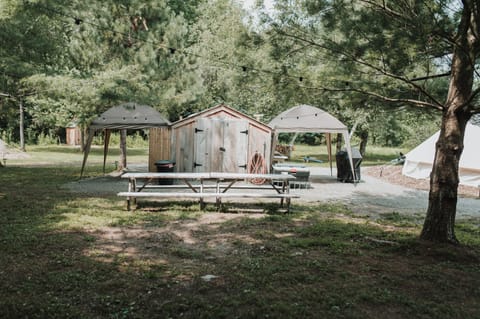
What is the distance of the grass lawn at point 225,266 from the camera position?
11.5 ft

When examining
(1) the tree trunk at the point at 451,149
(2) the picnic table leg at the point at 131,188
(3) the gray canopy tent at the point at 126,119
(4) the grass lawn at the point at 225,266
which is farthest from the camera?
(3) the gray canopy tent at the point at 126,119

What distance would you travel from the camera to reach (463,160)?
13.3m

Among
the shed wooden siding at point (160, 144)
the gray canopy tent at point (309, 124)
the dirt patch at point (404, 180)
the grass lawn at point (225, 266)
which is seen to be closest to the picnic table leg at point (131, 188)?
the grass lawn at point (225, 266)

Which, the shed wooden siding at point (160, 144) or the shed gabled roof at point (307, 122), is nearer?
the shed wooden siding at point (160, 144)

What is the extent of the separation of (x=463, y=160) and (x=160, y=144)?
1002 cm

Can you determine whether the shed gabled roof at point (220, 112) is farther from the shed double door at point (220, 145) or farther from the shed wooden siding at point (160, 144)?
the shed wooden siding at point (160, 144)

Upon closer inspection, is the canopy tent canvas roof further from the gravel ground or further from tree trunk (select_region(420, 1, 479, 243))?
tree trunk (select_region(420, 1, 479, 243))

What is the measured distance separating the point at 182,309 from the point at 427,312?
2.15 meters

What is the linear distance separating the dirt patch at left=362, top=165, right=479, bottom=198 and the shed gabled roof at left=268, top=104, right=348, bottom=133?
Result: 126 inches

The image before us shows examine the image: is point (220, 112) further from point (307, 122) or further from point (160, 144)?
point (307, 122)

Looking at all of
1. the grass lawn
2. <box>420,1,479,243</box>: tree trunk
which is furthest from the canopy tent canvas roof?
<box>420,1,479,243</box>: tree trunk

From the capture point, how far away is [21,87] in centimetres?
1180

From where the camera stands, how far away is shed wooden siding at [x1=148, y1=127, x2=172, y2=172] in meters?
12.7

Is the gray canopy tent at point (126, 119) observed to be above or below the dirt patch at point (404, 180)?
above
